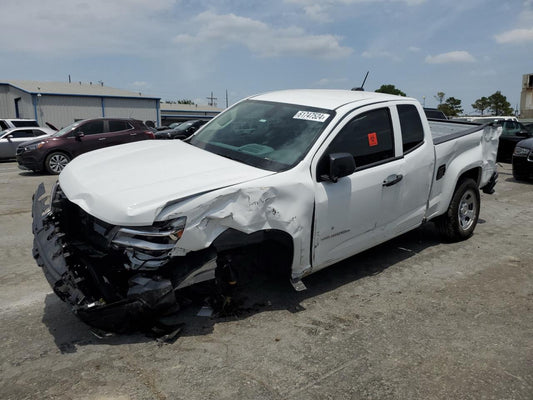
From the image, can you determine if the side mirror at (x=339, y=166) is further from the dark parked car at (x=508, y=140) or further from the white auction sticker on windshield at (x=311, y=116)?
the dark parked car at (x=508, y=140)

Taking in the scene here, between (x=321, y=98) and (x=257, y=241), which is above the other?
(x=321, y=98)

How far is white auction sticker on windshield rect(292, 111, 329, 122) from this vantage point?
158 inches

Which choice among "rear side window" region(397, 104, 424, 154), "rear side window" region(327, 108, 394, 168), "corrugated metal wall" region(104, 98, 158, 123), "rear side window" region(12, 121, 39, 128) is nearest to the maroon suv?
"rear side window" region(12, 121, 39, 128)

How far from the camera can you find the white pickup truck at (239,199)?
299 cm

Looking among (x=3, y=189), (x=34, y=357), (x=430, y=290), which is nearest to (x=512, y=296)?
(x=430, y=290)

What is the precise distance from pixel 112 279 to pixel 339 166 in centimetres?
197

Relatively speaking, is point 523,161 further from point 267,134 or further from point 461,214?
point 267,134

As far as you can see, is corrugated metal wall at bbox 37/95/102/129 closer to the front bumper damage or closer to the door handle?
the front bumper damage

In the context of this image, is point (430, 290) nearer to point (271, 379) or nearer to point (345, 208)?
point (345, 208)

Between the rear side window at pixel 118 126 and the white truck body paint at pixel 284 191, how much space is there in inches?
392

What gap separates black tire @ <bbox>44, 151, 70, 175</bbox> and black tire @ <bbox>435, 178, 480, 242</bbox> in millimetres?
10768

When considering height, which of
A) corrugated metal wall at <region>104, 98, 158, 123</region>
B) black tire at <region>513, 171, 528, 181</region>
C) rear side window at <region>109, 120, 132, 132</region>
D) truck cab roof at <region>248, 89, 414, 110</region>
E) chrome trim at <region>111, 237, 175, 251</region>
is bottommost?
black tire at <region>513, 171, 528, 181</region>

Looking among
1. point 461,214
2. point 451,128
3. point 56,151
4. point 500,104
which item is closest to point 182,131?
point 56,151

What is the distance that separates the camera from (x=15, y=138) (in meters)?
16.9
